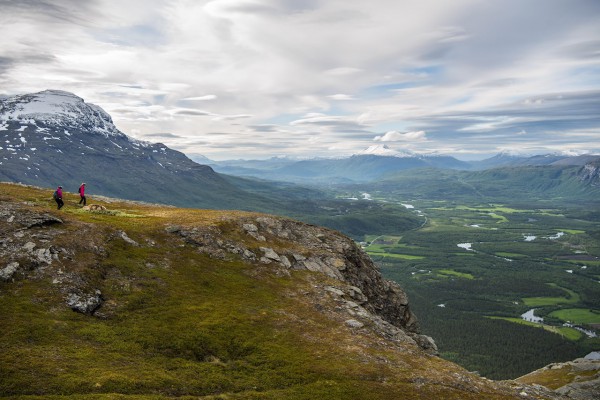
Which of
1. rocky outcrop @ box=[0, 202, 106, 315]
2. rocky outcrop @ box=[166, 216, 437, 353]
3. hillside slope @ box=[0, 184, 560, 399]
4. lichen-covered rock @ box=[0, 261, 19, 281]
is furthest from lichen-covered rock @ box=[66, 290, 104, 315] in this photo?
rocky outcrop @ box=[166, 216, 437, 353]

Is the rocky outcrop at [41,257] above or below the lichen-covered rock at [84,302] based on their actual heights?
above


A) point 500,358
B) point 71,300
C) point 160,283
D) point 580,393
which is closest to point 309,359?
point 160,283

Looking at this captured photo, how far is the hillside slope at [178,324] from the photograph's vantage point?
106 feet

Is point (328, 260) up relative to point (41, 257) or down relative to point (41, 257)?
down

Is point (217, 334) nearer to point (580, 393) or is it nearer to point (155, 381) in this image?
point (155, 381)

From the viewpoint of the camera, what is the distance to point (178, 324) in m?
41.4

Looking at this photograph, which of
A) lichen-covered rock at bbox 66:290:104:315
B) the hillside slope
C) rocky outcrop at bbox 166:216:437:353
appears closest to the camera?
the hillside slope

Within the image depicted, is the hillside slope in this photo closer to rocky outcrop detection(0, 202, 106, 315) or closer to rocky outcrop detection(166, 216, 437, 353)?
rocky outcrop detection(0, 202, 106, 315)

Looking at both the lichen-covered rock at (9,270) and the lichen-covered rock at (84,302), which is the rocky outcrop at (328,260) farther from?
the lichen-covered rock at (9,270)

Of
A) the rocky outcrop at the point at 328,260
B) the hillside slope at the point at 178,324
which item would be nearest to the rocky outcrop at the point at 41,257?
the hillside slope at the point at 178,324

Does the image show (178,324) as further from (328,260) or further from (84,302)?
(328,260)

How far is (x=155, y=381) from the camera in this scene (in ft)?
104

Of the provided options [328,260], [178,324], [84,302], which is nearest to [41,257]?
[84,302]

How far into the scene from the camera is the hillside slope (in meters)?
32.2
